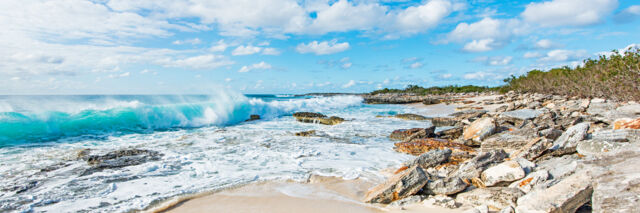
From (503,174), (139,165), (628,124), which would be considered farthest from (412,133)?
(139,165)

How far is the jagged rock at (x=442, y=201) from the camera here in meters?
3.94

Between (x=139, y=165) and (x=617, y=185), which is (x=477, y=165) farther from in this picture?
(x=139, y=165)

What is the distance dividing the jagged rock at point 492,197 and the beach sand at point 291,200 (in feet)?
0.91

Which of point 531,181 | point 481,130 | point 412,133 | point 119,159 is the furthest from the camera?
point 412,133

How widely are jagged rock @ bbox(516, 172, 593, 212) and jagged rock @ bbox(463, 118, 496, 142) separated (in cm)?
532

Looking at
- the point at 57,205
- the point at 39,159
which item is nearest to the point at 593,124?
the point at 57,205

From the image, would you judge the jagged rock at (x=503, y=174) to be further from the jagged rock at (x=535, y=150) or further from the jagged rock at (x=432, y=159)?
the jagged rock at (x=432, y=159)

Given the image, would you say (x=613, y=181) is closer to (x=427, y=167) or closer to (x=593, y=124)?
(x=427, y=167)

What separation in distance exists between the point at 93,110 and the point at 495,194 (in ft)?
61.7

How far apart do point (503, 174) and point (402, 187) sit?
1.36 metres

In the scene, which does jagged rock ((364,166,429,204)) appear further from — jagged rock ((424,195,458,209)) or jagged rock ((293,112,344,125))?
jagged rock ((293,112,344,125))

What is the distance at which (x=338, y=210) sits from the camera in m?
4.32

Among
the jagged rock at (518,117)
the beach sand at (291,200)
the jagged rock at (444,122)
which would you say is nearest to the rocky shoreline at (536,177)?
the beach sand at (291,200)

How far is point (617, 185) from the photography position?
8.83 ft
